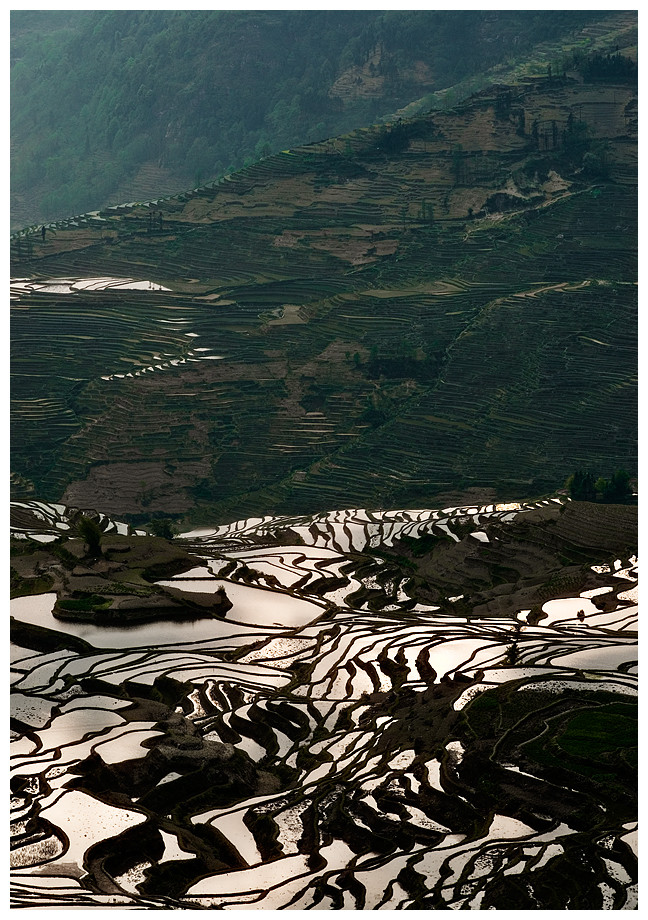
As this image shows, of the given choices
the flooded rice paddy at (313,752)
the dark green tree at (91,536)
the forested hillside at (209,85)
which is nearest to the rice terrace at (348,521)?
the flooded rice paddy at (313,752)

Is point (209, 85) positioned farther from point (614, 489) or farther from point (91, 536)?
point (91, 536)

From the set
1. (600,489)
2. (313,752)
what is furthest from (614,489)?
(313,752)

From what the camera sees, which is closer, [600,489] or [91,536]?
[91,536]

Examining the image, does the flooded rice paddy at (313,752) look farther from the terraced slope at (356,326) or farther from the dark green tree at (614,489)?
the terraced slope at (356,326)

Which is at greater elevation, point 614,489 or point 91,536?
point 91,536

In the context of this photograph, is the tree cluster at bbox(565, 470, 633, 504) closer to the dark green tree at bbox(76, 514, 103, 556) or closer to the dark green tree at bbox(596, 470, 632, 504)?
the dark green tree at bbox(596, 470, 632, 504)

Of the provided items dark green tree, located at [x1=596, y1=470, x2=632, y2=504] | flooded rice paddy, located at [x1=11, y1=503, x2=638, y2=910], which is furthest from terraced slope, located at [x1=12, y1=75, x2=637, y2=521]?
flooded rice paddy, located at [x1=11, y1=503, x2=638, y2=910]
